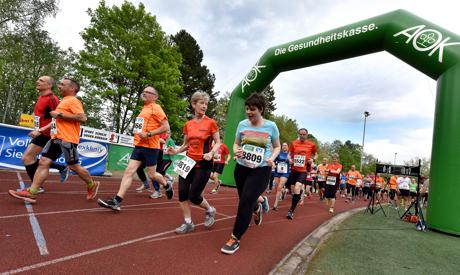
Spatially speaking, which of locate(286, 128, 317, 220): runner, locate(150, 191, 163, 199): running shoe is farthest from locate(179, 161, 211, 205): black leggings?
locate(286, 128, 317, 220): runner

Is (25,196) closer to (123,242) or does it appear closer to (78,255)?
(123,242)

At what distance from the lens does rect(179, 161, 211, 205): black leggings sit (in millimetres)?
4059

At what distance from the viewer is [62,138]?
4.80 m

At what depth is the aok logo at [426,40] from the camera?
7445 millimetres

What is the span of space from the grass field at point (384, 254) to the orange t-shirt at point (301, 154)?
6.17 ft

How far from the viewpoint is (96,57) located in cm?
2450

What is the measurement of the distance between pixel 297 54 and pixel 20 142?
33.0 ft

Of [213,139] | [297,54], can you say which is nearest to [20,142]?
[213,139]

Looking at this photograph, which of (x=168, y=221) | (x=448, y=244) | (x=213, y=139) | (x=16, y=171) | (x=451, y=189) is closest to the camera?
(x=213, y=139)

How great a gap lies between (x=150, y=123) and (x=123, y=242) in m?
2.34

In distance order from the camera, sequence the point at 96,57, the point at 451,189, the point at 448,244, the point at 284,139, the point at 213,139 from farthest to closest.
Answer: the point at 284,139
the point at 96,57
the point at 451,189
the point at 448,244
the point at 213,139

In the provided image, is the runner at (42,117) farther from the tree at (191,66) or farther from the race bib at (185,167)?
the tree at (191,66)

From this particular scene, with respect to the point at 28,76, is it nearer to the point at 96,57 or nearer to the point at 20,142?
the point at 96,57

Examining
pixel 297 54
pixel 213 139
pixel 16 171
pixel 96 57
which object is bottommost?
pixel 16 171
